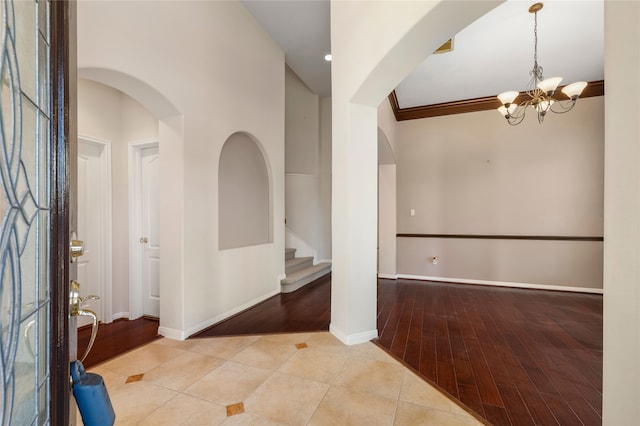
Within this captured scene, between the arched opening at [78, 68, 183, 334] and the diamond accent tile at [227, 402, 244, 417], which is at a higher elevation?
the arched opening at [78, 68, 183, 334]

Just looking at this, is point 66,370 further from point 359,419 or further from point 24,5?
point 359,419

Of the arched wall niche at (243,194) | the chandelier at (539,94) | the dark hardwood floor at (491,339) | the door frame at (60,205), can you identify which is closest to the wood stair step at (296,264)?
the dark hardwood floor at (491,339)

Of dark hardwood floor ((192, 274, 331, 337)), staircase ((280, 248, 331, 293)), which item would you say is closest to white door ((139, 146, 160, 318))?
dark hardwood floor ((192, 274, 331, 337))

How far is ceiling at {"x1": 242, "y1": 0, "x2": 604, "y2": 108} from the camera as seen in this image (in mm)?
3121

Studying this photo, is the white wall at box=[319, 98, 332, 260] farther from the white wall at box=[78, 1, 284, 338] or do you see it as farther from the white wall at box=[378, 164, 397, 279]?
the white wall at box=[78, 1, 284, 338]

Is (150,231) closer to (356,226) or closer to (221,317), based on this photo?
(221,317)

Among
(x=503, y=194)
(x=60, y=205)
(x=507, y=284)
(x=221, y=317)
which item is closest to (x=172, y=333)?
(x=221, y=317)

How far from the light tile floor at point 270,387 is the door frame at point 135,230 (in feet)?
3.71

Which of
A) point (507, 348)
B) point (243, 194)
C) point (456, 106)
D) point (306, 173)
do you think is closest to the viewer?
point (507, 348)

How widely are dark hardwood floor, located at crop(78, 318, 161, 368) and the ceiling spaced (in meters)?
4.05

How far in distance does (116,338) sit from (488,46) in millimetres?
5438

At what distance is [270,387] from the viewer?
198cm

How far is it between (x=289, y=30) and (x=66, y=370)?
456 centimetres

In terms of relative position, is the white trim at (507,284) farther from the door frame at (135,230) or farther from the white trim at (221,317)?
the door frame at (135,230)
